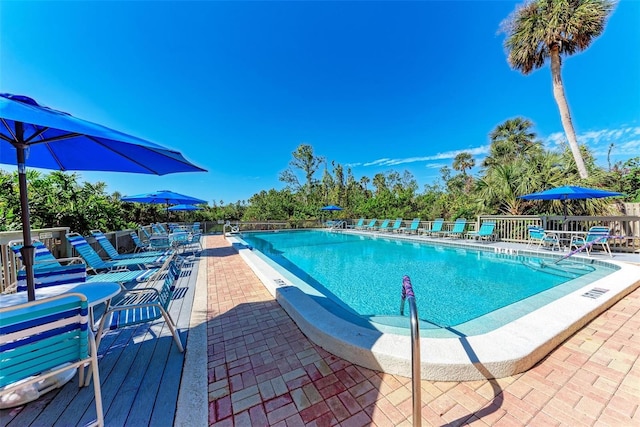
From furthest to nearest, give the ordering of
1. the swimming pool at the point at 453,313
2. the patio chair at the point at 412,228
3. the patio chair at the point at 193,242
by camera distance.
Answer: the patio chair at the point at 412,228, the patio chair at the point at 193,242, the swimming pool at the point at 453,313

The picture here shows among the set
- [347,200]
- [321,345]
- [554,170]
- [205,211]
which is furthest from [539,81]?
[205,211]

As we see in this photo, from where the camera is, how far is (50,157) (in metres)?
2.83

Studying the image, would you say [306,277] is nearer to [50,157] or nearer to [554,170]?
[50,157]

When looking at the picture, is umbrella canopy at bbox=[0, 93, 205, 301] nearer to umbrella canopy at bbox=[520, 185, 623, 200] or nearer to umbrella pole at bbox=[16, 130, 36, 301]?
umbrella pole at bbox=[16, 130, 36, 301]

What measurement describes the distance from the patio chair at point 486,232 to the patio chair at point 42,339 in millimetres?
10719

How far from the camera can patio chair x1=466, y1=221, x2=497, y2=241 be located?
8.98 m

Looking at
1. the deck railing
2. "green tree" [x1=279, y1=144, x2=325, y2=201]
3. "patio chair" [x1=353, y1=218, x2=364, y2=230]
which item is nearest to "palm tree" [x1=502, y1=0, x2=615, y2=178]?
"patio chair" [x1=353, y1=218, x2=364, y2=230]

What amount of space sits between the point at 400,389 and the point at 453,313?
8.28 feet

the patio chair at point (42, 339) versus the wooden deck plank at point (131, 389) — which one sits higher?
the patio chair at point (42, 339)

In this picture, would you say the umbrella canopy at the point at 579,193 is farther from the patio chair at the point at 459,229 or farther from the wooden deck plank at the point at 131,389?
the wooden deck plank at the point at 131,389

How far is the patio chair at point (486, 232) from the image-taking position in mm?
8977

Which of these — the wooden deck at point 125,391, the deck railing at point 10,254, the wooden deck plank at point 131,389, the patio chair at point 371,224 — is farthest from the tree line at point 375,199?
the wooden deck plank at point 131,389

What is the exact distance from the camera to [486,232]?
8992mm

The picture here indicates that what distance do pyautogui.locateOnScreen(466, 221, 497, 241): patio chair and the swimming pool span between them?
144 centimetres
